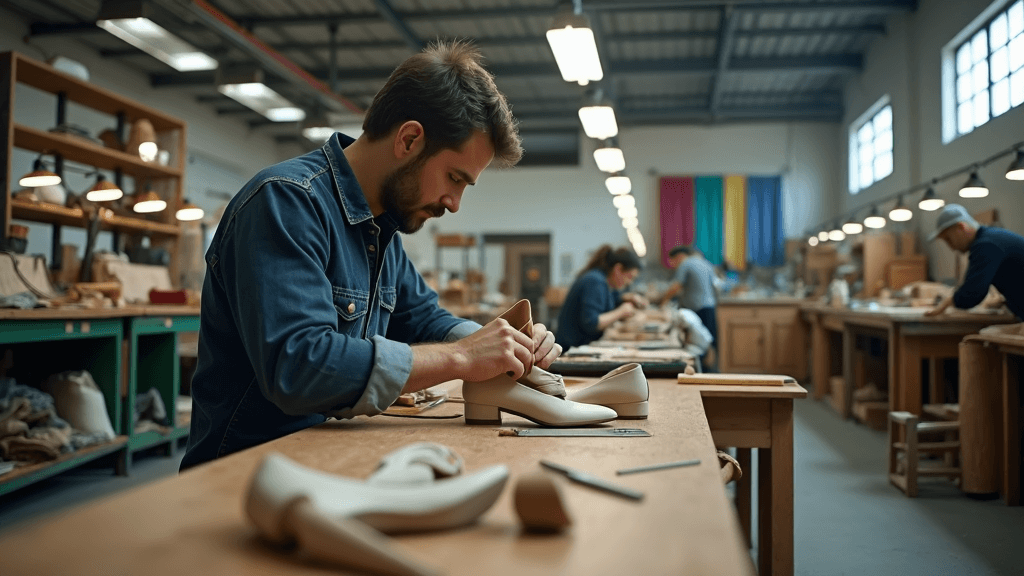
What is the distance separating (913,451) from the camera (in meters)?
3.46

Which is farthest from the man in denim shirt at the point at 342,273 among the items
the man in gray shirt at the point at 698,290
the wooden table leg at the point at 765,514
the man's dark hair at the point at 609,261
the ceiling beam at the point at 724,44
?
the ceiling beam at the point at 724,44

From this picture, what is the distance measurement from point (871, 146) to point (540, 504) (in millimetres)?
10164

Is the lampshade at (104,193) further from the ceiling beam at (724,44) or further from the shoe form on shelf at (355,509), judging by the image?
the ceiling beam at (724,44)

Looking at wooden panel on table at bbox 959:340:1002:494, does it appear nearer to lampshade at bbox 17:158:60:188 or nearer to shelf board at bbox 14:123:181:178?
lampshade at bbox 17:158:60:188

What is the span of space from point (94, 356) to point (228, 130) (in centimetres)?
806

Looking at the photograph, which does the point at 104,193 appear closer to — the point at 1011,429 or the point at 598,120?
the point at 598,120

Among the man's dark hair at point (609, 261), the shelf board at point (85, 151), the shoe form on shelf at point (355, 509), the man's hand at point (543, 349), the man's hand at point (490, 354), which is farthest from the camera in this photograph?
the man's dark hair at point (609, 261)

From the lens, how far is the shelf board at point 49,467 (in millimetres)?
2949

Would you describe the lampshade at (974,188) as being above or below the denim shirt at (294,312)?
above

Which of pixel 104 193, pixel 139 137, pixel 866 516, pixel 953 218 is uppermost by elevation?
pixel 139 137

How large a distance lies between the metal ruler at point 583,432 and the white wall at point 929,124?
17.6 feet

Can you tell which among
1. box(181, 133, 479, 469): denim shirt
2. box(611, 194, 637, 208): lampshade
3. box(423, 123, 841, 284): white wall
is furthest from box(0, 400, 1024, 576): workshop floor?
box(423, 123, 841, 284): white wall

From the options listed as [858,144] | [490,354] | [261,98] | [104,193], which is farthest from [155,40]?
[858,144]

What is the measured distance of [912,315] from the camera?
14.4 feet
